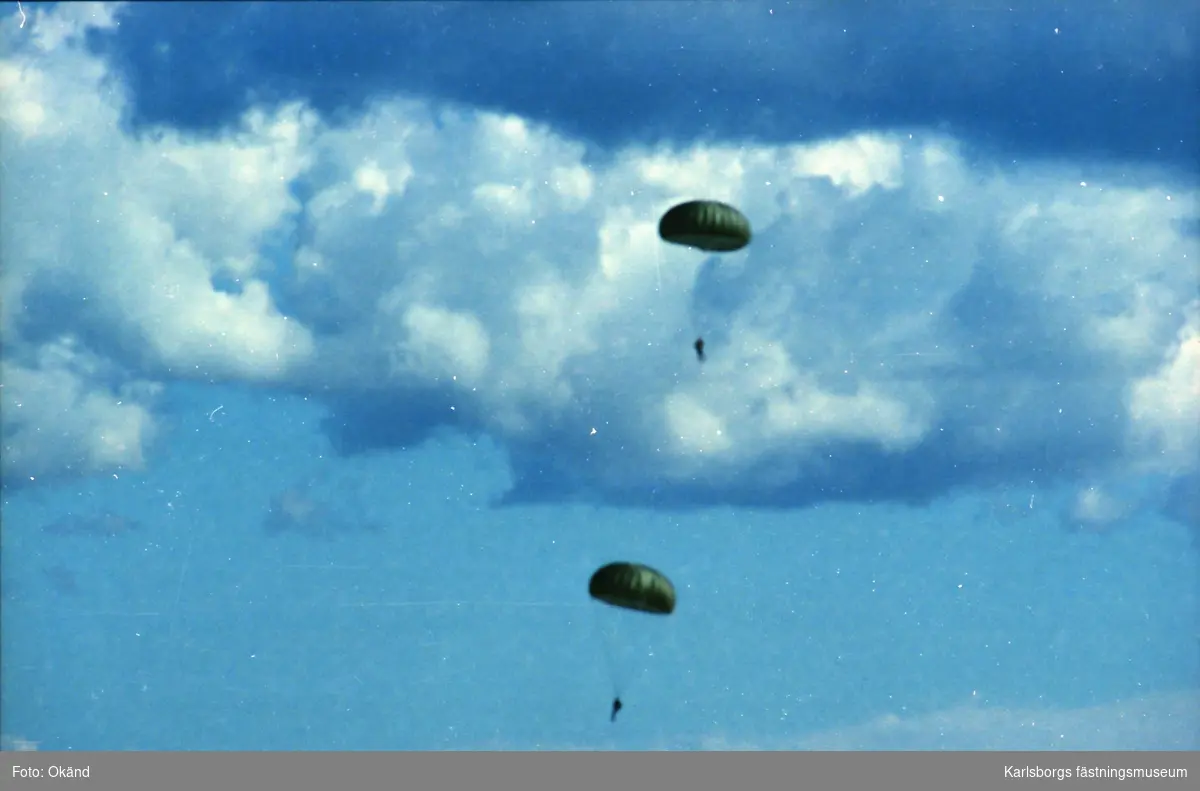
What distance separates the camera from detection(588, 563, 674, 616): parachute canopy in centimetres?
8081

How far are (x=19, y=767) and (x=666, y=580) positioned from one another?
40587 millimetres

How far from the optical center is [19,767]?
8225 centimetres

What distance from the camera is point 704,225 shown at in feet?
263

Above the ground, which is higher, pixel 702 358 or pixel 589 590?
pixel 702 358

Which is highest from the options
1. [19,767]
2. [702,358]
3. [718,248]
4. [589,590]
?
[718,248]

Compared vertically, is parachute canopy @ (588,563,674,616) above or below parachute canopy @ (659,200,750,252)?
below

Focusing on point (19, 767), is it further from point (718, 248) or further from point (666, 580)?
point (718, 248)

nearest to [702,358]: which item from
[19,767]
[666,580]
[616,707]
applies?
[666,580]

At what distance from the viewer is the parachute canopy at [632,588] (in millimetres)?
80812

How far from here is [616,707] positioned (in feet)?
264

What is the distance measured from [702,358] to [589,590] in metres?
15.5

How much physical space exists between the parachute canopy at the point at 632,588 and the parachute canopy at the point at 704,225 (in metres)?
19.9

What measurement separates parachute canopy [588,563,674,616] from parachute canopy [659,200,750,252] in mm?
19913

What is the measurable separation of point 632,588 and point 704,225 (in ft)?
71.5
